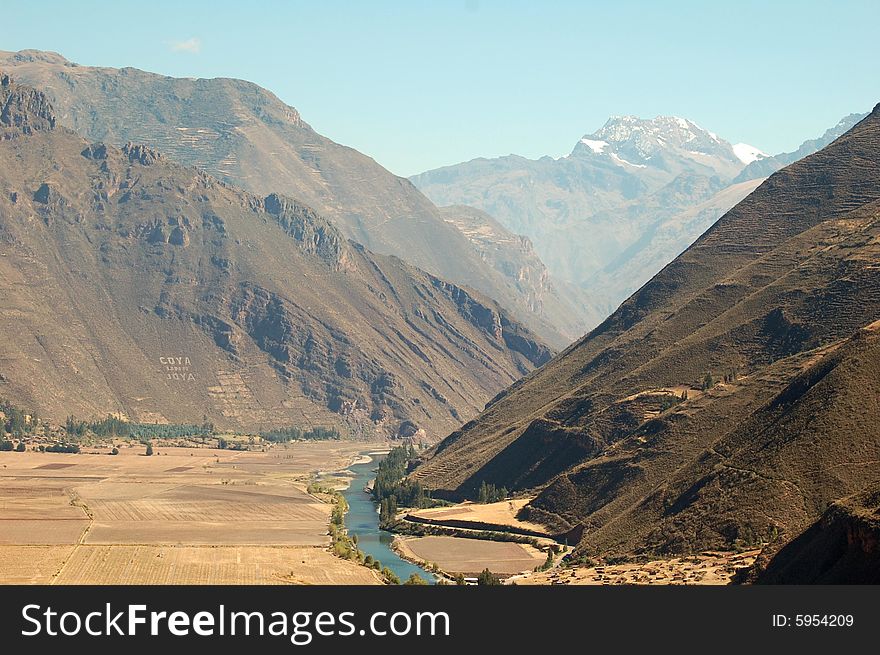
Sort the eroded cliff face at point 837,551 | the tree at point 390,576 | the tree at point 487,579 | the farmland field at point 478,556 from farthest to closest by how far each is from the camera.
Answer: the farmland field at point 478,556 → the tree at point 390,576 → the tree at point 487,579 → the eroded cliff face at point 837,551

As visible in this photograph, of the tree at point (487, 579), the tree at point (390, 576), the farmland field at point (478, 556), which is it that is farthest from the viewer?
the farmland field at point (478, 556)

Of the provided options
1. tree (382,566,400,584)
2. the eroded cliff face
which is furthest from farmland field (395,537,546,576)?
the eroded cliff face

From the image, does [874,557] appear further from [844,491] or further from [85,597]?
[85,597]

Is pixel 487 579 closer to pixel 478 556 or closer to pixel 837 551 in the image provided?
pixel 478 556

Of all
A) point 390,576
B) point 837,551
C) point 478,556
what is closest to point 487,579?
point 390,576

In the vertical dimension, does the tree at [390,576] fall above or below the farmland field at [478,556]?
below

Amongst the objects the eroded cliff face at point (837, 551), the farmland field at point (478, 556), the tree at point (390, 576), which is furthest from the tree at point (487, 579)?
the eroded cliff face at point (837, 551)

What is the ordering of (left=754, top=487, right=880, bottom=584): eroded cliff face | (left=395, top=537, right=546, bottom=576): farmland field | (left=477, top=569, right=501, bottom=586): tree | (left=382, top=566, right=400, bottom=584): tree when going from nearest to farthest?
(left=754, top=487, right=880, bottom=584): eroded cliff face
(left=477, top=569, right=501, bottom=586): tree
(left=382, top=566, right=400, bottom=584): tree
(left=395, top=537, right=546, bottom=576): farmland field

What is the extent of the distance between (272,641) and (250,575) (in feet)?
287

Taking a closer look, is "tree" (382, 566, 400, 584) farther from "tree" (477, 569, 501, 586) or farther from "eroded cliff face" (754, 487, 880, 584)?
"eroded cliff face" (754, 487, 880, 584)

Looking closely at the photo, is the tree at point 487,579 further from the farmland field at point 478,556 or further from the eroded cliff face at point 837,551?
the eroded cliff face at point 837,551

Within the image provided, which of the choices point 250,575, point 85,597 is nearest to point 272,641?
point 85,597

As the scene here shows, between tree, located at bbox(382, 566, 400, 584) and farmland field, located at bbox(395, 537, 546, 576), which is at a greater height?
farmland field, located at bbox(395, 537, 546, 576)

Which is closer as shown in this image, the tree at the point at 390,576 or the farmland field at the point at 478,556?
the tree at the point at 390,576
